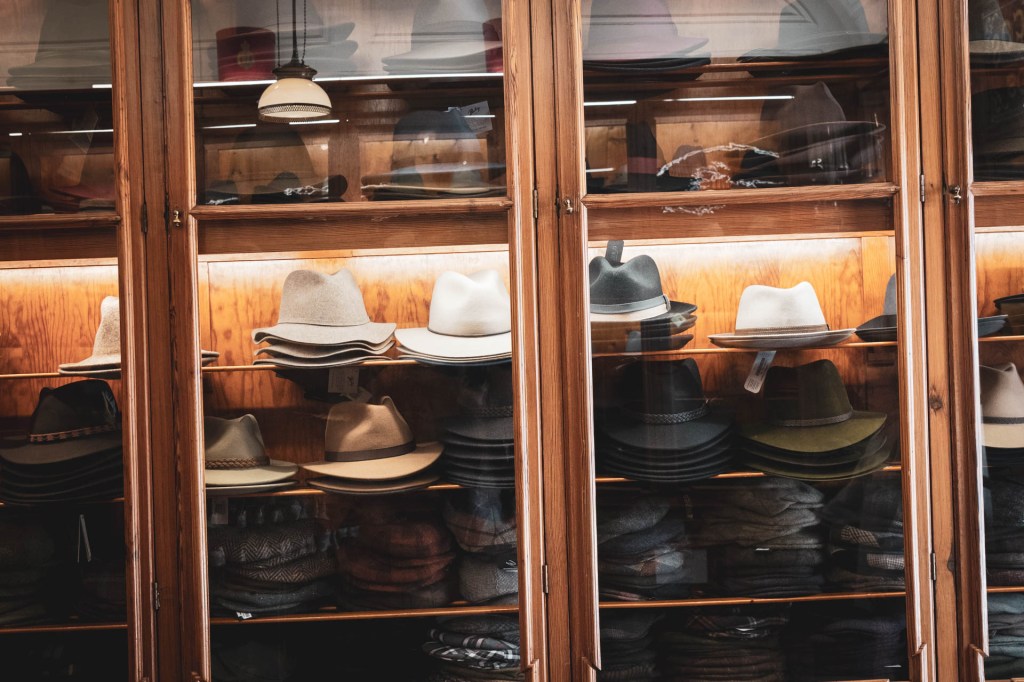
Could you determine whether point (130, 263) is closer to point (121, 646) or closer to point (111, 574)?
point (111, 574)

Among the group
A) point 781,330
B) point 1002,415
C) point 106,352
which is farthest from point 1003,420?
point 106,352

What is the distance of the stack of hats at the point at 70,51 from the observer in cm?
185

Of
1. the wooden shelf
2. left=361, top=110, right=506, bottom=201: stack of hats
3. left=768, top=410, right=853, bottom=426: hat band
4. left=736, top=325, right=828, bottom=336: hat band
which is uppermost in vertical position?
left=361, top=110, right=506, bottom=201: stack of hats

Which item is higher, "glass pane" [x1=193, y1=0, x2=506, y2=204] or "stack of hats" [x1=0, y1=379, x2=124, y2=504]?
"glass pane" [x1=193, y1=0, x2=506, y2=204]

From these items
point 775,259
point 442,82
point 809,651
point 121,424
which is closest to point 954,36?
point 775,259

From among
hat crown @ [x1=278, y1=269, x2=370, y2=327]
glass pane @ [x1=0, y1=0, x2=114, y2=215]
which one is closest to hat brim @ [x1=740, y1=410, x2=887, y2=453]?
hat crown @ [x1=278, y1=269, x2=370, y2=327]

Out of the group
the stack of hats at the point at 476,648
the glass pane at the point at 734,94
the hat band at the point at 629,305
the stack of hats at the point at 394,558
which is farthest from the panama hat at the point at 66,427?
the glass pane at the point at 734,94

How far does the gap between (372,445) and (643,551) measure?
725 mm

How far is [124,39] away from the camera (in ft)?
6.01

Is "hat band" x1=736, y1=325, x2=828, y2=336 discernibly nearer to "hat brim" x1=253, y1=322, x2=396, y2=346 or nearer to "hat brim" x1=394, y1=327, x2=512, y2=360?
"hat brim" x1=394, y1=327, x2=512, y2=360

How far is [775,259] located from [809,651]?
98 cm

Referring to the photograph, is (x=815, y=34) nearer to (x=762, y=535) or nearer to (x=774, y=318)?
(x=774, y=318)

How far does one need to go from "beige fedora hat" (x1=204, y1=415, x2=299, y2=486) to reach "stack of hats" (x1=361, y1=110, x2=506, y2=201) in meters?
0.65

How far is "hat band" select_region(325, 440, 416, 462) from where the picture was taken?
1895 mm
